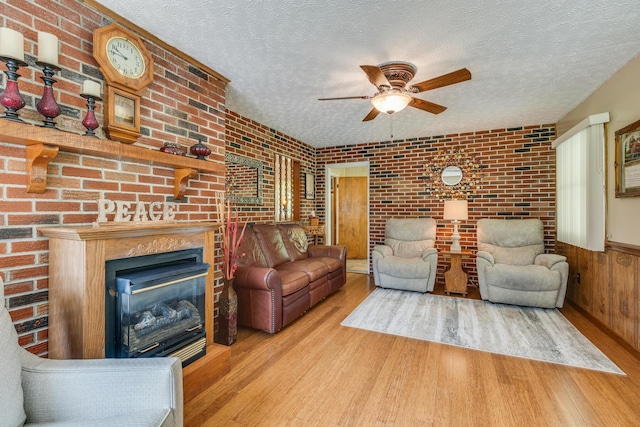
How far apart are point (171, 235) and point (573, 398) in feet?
9.02

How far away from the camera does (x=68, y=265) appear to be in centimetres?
143

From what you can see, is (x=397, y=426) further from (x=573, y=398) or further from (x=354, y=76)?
(x=354, y=76)

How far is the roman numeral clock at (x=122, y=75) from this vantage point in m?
1.74

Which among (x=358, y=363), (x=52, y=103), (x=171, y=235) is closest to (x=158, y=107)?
(x=52, y=103)

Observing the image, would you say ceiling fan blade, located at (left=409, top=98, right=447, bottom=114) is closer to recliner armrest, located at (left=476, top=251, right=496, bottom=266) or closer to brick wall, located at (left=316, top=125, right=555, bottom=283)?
recliner armrest, located at (left=476, top=251, right=496, bottom=266)

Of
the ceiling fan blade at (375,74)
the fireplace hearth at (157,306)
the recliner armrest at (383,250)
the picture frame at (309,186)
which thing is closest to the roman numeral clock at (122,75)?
the fireplace hearth at (157,306)

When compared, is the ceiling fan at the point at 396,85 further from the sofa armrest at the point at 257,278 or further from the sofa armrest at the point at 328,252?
the sofa armrest at the point at 328,252

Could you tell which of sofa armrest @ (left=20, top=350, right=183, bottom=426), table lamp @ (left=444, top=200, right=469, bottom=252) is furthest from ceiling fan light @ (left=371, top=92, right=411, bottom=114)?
table lamp @ (left=444, top=200, right=469, bottom=252)

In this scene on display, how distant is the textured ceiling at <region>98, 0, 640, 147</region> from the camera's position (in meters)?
1.73

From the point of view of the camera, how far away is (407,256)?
14.7 feet

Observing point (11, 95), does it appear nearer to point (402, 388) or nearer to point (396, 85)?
point (396, 85)

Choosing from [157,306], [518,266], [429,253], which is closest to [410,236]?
[429,253]

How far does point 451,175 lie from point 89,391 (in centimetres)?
486

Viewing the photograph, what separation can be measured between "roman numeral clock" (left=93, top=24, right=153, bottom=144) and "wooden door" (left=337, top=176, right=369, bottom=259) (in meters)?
5.43
